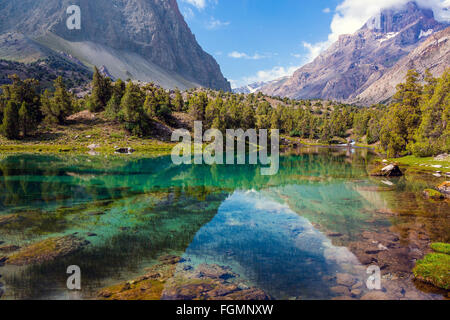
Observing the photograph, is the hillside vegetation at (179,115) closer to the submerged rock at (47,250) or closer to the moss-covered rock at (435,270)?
the moss-covered rock at (435,270)

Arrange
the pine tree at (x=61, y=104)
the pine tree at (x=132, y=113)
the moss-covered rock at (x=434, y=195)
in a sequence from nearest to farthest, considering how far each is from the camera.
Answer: the moss-covered rock at (x=434, y=195) → the pine tree at (x=61, y=104) → the pine tree at (x=132, y=113)

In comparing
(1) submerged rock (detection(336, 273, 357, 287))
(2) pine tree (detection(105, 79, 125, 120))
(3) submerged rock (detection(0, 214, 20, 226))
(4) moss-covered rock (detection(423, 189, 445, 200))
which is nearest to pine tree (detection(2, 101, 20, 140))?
(2) pine tree (detection(105, 79, 125, 120))

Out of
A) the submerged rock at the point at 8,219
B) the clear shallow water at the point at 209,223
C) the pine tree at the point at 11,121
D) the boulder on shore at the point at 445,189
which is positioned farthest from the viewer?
the pine tree at the point at 11,121

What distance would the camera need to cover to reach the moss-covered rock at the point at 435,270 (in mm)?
13109

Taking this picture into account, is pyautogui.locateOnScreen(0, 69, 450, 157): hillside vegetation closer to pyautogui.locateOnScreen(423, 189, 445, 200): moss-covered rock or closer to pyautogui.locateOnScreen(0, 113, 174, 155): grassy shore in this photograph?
pyautogui.locateOnScreen(0, 113, 174, 155): grassy shore

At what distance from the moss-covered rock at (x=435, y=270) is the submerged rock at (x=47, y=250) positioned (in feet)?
65.1

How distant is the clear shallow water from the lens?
546 inches

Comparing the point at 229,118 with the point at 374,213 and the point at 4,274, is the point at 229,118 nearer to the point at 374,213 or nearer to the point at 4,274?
the point at 374,213

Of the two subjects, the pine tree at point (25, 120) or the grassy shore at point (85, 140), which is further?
the pine tree at point (25, 120)

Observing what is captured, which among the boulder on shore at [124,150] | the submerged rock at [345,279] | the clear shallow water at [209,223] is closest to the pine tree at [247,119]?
the boulder on shore at [124,150]

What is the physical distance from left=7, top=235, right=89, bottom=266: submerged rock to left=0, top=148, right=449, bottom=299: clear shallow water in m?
0.69

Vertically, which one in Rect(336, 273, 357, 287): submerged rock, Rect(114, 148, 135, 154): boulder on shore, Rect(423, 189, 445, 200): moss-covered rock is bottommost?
Rect(336, 273, 357, 287): submerged rock

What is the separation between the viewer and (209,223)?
75.1 ft

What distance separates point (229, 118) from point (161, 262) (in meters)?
99.6
